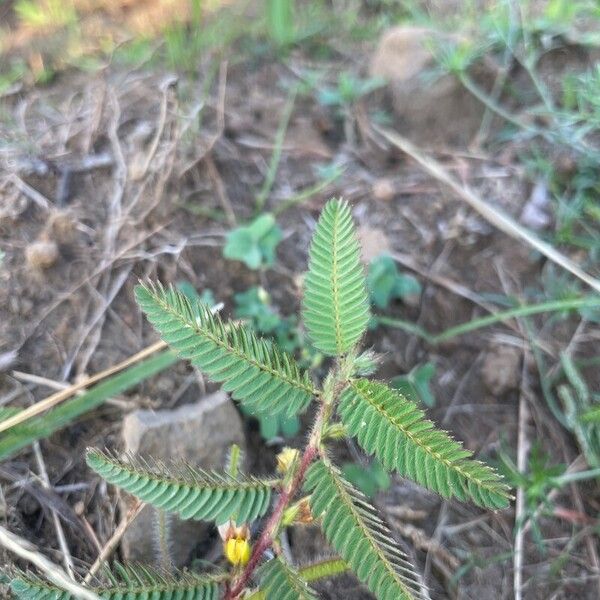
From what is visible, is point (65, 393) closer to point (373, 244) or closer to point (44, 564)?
point (44, 564)

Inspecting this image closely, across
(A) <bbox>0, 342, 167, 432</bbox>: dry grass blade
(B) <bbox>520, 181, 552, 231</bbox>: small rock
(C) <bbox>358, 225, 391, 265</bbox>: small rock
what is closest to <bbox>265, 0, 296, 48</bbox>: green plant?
(C) <bbox>358, 225, 391, 265</bbox>: small rock

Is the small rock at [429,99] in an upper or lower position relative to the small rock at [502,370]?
upper

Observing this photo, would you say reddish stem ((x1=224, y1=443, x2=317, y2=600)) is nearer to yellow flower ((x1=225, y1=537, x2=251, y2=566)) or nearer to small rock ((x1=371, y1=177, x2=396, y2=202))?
yellow flower ((x1=225, y1=537, x2=251, y2=566))

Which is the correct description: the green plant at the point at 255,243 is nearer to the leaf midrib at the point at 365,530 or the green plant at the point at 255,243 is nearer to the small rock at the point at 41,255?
the small rock at the point at 41,255

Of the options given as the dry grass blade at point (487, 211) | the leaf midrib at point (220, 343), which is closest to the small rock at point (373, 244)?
the dry grass blade at point (487, 211)

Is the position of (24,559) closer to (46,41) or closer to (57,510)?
(57,510)
